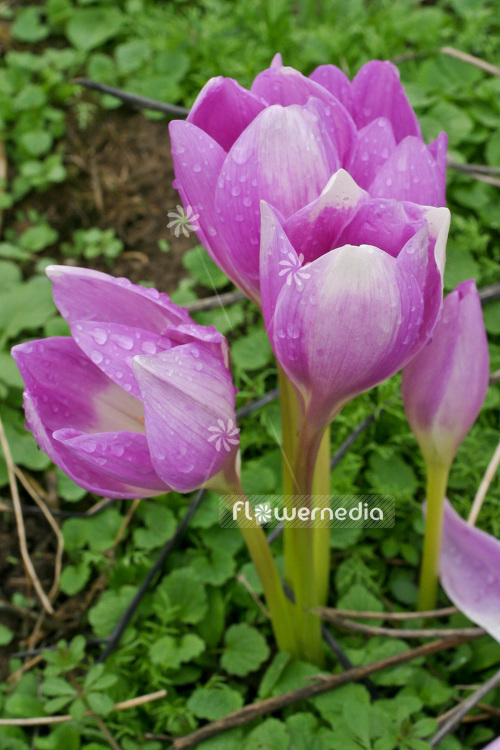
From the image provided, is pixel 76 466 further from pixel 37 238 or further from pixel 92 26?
pixel 92 26

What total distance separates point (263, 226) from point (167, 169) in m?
1.09

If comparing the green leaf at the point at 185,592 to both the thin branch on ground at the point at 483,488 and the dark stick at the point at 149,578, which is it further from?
the thin branch on ground at the point at 483,488

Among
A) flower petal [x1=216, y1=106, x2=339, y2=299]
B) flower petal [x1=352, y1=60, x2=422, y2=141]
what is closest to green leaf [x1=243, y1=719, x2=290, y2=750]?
flower petal [x1=216, y1=106, x2=339, y2=299]

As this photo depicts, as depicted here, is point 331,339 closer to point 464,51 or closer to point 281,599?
point 281,599

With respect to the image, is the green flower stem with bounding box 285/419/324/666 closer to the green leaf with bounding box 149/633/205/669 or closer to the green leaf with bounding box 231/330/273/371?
the green leaf with bounding box 149/633/205/669

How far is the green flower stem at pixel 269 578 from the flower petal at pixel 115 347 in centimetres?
17

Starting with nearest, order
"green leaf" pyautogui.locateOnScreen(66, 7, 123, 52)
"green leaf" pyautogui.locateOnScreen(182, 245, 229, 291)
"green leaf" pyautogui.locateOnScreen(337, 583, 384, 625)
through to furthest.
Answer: "green leaf" pyautogui.locateOnScreen(337, 583, 384, 625)
"green leaf" pyautogui.locateOnScreen(182, 245, 229, 291)
"green leaf" pyautogui.locateOnScreen(66, 7, 123, 52)

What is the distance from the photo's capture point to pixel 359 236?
611mm

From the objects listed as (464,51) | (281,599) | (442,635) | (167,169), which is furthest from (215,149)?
(464,51)

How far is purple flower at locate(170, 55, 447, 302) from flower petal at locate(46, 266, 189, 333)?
8 centimetres

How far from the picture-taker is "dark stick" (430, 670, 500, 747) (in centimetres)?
88

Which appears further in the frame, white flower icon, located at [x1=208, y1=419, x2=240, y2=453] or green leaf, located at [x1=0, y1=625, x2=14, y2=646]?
green leaf, located at [x1=0, y1=625, x2=14, y2=646]

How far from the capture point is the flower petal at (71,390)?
683 mm

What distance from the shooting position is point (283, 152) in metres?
0.61
